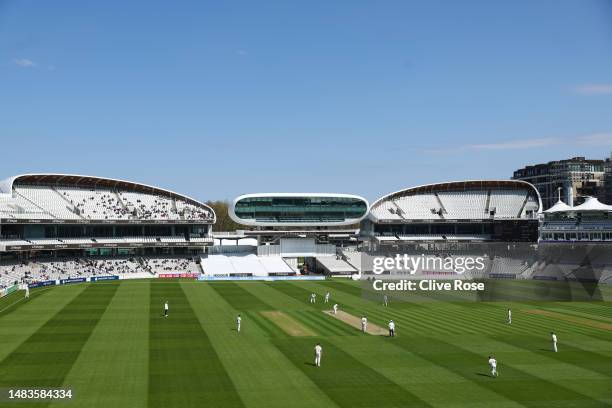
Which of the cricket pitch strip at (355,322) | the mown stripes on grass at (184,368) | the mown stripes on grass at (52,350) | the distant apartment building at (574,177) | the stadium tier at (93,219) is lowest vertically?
the cricket pitch strip at (355,322)

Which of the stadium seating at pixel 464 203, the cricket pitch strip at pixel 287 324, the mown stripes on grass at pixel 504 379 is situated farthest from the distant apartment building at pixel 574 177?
the mown stripes on grass at pixel 504 379

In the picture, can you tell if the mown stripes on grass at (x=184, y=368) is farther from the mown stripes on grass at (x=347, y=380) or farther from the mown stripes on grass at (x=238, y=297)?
the mown stripes on grass at (x=238, y=297)

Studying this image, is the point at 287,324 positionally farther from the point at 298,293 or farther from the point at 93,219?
the point at 93,219

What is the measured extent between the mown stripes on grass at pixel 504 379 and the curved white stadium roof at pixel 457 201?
219 ft

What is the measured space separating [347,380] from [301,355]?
5.21 meters

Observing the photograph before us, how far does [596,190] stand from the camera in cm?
14125

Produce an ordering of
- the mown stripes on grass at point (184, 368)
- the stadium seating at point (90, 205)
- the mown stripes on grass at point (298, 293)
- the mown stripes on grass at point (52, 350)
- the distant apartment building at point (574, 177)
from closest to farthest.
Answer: the mown stripes on grass at point (184, 368) → the mown stripes on grass at point (52, 350) → the mown stripes on grass at point (298, 293) → the stadium seating at point (90, 205) → the distant apartment building at point (574, 177)

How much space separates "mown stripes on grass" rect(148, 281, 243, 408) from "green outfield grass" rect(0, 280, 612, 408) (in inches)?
2.9

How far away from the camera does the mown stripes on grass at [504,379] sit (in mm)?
24453

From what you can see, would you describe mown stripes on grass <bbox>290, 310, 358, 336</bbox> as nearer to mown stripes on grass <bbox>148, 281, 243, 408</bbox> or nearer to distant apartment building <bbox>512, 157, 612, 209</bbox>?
mown stripes on grass <bbox>148, 281, 243, 408</bbox>

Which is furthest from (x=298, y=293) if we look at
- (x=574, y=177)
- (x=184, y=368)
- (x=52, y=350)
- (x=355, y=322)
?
(x=574, y=177)

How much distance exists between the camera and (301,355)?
3203 cm

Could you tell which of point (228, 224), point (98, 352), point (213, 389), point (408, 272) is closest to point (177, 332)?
point (98, 352)

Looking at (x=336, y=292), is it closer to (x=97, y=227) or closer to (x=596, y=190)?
(x=97, y=227)
